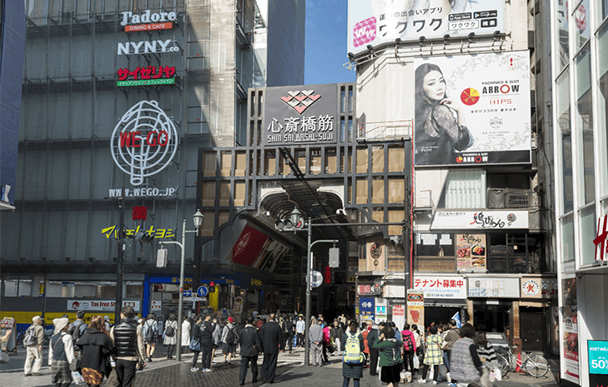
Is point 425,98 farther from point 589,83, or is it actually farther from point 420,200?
point 589,83

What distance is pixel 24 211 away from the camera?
40.3 metres

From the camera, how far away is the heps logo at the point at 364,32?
120 feet

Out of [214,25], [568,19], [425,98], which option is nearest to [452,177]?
[425,98]

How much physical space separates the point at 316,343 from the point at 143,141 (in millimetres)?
22849

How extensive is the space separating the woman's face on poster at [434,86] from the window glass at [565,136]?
592 inches

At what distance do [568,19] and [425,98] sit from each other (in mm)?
16169

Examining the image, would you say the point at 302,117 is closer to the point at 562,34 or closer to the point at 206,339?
the point at 562,34

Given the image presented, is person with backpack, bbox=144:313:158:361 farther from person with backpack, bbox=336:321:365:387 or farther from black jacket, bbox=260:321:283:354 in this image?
person with backpack, bbox=336:321:365:387

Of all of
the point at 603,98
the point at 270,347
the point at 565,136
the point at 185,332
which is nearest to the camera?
the point at 603,98

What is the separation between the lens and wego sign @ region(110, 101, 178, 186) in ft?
127

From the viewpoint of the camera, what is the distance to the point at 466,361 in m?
9.51

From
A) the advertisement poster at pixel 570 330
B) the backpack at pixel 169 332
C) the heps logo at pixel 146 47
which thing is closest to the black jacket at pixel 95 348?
the advertisement poster at pixel 570 330

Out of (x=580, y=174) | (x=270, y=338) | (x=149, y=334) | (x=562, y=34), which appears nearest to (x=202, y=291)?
(x=149, y=334)

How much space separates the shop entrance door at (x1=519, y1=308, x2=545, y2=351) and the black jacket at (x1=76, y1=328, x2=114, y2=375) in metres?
26.9
